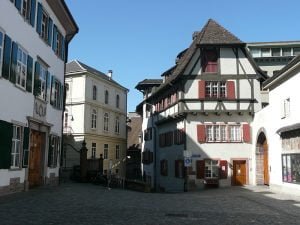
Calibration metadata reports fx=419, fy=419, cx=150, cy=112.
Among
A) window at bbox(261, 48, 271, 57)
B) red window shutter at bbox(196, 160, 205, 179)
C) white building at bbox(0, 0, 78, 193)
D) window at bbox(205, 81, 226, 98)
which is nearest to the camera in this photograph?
white building at bbox(0, 0, 78, 193)

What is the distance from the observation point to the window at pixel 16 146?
56.1ft

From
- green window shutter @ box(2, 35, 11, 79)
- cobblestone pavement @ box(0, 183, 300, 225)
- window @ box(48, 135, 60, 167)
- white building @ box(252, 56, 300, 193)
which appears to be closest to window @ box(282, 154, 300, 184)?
white building @ box(252, 56, 300, 193)

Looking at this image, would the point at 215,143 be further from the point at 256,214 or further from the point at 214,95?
the point at 256,214

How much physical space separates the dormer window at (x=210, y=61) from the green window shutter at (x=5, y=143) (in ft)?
63.5

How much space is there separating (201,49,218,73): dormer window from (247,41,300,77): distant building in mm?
20333

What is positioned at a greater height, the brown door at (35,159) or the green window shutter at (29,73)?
the green window shutter at (29,73)

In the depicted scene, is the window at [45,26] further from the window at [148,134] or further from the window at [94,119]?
the window at [94,119]

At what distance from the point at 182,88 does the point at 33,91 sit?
15.0 metres

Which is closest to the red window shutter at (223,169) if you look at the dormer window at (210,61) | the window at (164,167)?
the dormer window at (210,61)

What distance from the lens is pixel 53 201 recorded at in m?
15.6

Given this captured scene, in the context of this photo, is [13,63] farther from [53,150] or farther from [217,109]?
[217,109]

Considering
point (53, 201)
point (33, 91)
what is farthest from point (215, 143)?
point (53, 201)

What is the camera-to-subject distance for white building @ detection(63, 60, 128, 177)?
4650 cm

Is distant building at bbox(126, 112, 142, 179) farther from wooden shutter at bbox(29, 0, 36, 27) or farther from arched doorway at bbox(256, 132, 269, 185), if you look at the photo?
wooden shutter at bbox(29, 0, 36, 27)
